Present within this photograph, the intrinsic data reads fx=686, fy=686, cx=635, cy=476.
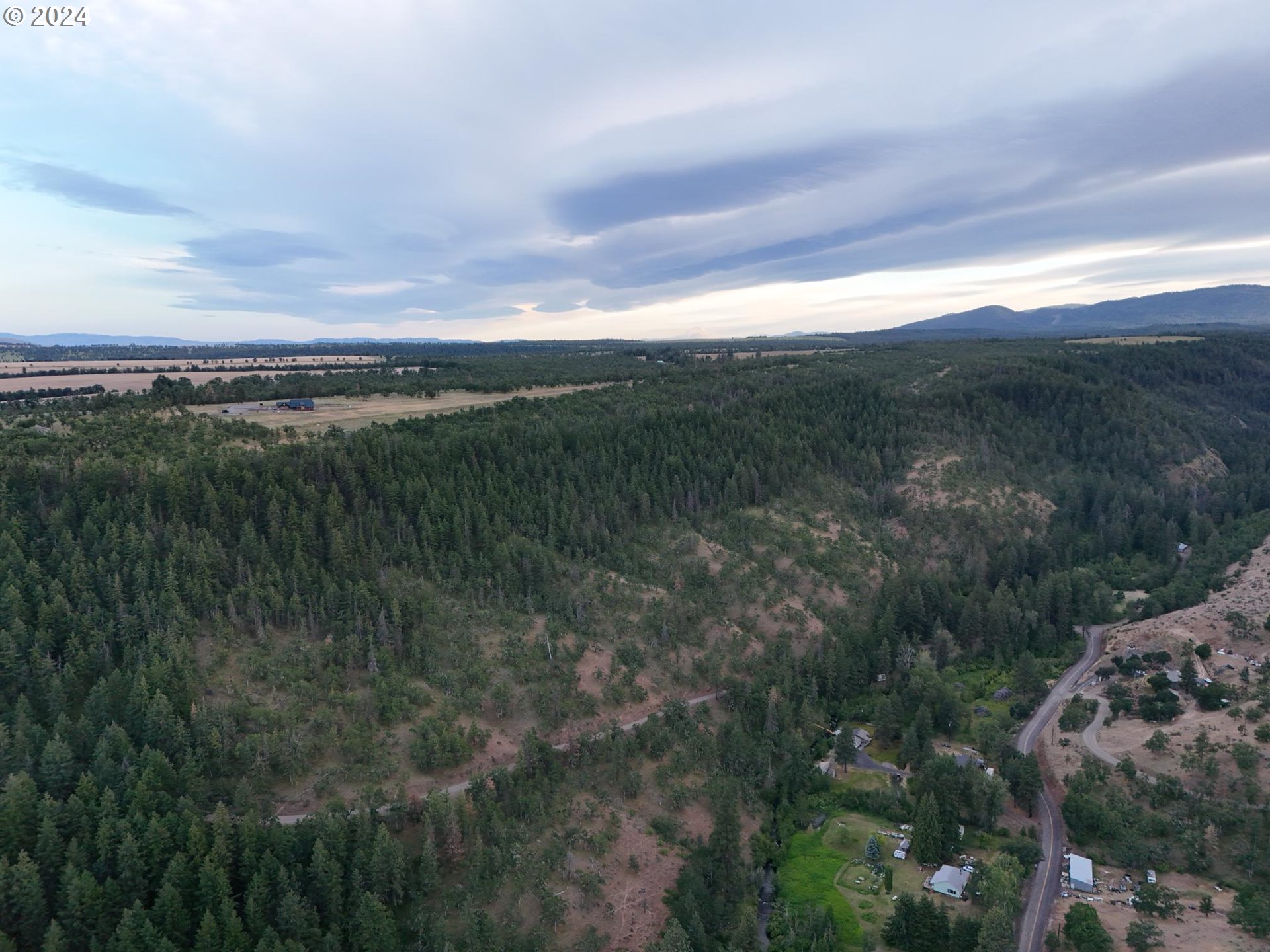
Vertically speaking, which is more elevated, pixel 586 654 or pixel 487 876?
pixel 586 654

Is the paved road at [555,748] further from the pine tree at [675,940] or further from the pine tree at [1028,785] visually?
the pine tree at [1028,785]

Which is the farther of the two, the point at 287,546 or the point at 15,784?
the point at 287,546

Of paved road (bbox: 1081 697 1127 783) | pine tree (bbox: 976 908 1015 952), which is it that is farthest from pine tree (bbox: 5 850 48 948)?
paved road (bbox: 1081 697 1127 783)

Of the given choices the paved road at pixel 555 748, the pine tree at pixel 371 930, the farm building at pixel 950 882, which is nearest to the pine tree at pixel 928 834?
the farm building at pixel 950 882

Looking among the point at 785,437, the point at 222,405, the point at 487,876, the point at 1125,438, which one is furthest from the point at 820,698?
the point at 1125,438

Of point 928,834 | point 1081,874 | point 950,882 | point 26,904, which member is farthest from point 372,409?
point 1081,874

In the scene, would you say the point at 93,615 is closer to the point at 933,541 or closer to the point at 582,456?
the point at 582,456

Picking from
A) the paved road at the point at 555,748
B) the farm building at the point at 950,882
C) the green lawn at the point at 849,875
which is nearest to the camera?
the green lawn at the point at 849,875
